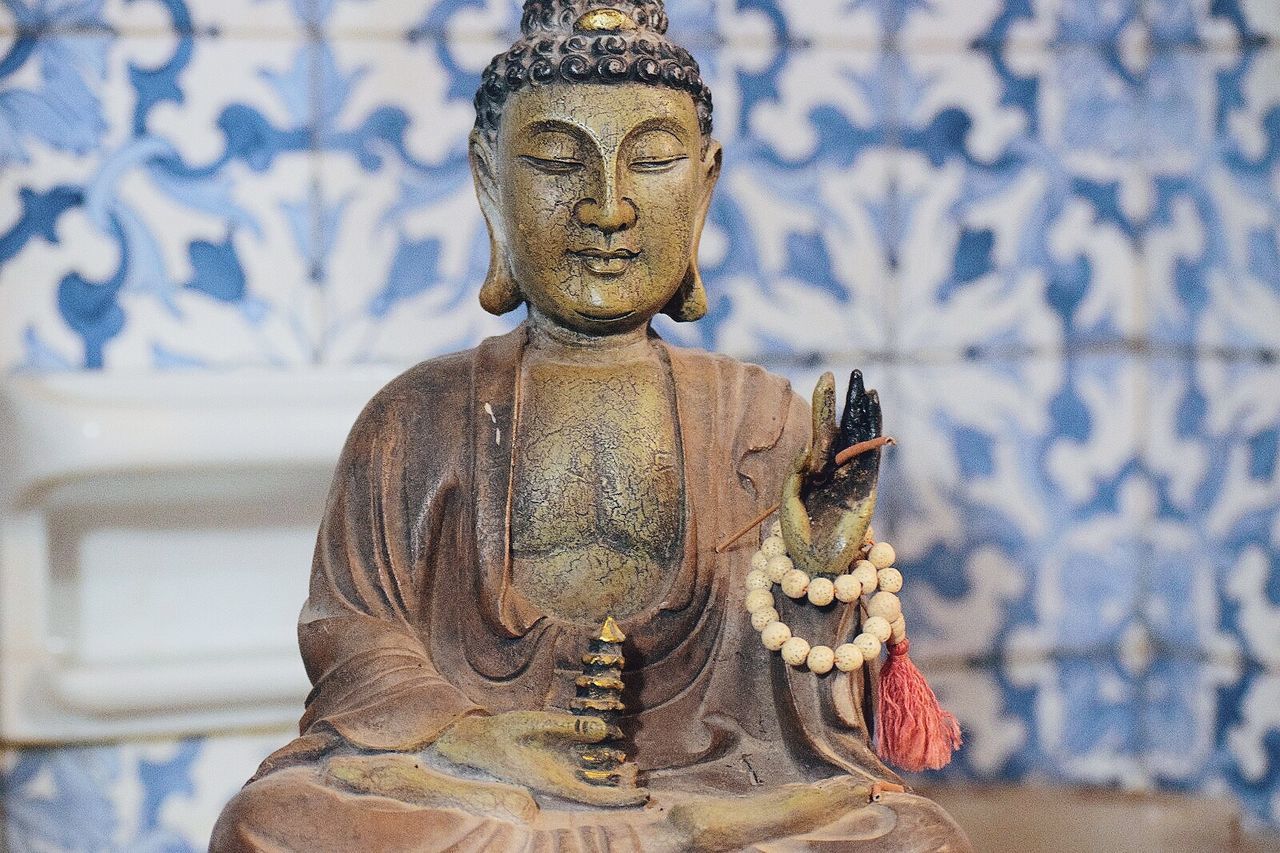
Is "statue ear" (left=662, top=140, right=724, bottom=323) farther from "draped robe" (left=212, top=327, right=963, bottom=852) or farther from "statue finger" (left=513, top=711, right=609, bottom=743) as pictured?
"statue finger" (left=513, top=711, right=609, bottom=743)

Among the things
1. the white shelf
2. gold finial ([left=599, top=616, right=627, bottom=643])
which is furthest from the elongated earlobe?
the white shelf

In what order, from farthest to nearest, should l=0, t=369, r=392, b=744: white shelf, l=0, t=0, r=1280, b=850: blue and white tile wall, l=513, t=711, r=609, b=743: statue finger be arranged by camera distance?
l=0, t=0, r=1280, b=850: blue and white tile wall → l=0, t=369, r=392, b=744: white shelf → l=513, t=711, r=609, b=743: statue finger

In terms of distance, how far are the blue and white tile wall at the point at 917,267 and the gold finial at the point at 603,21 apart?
36.2 inches

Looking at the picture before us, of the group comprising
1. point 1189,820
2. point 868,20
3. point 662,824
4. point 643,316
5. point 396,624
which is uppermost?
point 868,20

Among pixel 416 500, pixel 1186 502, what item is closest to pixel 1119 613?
pixel 1186 502

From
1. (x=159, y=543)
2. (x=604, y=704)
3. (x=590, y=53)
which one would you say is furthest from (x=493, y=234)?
(x=159, y=543)

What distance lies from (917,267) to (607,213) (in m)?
1.20

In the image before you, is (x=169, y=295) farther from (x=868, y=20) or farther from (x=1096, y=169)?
(x=1096, y=169)

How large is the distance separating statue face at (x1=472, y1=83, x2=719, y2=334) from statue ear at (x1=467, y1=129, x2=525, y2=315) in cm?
3

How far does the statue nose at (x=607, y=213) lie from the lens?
2.12 m

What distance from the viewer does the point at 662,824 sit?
6.46 feet

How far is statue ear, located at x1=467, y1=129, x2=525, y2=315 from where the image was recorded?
2.25m

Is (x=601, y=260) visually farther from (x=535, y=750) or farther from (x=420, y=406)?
(x=535, y=750)

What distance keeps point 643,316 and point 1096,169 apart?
1.35m
